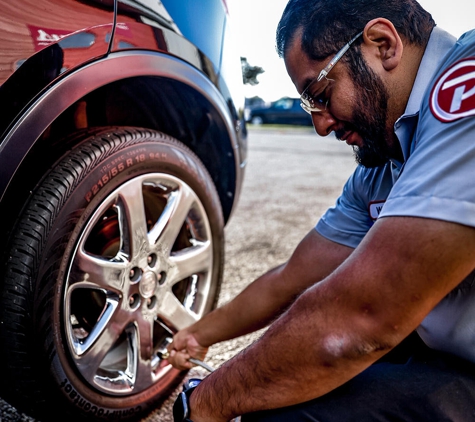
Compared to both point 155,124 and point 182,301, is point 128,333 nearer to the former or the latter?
point 182,301

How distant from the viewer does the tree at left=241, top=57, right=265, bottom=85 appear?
230cm

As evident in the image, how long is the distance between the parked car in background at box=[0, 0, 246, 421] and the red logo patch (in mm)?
824

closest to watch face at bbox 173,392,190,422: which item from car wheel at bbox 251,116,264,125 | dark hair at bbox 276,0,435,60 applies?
dark hair at bbox 276,0,435,60

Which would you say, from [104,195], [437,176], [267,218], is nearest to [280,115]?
[267,218]

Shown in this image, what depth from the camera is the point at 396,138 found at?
138cm

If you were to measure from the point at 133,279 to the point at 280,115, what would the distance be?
21349 mm

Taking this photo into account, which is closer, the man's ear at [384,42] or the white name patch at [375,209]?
the man's ear at [384,42]

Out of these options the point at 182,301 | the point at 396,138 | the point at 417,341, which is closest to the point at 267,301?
the point at 182,301

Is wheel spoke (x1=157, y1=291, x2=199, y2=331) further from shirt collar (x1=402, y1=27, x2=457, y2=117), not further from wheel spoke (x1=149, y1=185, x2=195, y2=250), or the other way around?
shirt collar (x1=402, y1=27, x2=457, y2=117)

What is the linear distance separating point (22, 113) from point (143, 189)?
559 millimetres

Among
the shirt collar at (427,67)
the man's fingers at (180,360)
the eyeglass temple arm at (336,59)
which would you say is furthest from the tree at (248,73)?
the man's fingers at (180,360)

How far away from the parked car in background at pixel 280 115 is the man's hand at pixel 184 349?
2050 centimetres

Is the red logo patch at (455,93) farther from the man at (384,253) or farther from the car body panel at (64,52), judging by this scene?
the car body panel at (64,52)

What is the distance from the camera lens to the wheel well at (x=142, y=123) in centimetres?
142
